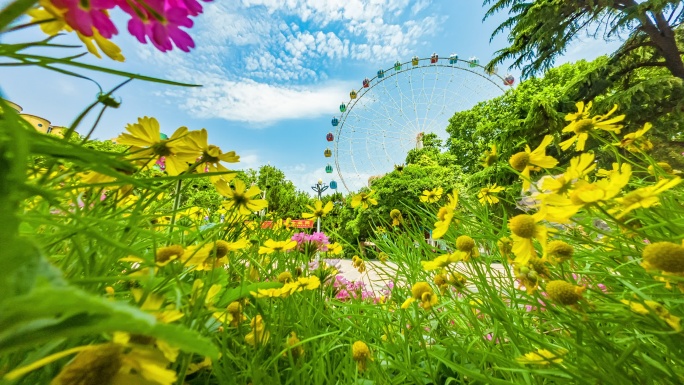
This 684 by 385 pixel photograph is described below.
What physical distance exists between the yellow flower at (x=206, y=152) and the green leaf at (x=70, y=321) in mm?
299

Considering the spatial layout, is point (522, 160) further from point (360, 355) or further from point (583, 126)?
point (360, 355)

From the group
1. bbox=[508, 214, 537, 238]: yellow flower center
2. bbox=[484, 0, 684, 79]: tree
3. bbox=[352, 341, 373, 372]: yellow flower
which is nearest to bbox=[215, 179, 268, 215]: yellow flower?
bbox=[352, 341, 373, 372]: yellow flower

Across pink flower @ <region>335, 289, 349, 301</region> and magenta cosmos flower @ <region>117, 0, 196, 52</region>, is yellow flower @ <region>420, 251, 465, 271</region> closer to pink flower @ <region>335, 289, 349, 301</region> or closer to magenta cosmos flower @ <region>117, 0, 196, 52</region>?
magenta cosmos flower @ <region>117, 0, 196, 52</region>

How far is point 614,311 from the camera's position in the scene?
1.20 feet

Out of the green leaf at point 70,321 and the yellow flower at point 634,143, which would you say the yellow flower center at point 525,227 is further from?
the yellow flower at point 634,143

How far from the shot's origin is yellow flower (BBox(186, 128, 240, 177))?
383 mm

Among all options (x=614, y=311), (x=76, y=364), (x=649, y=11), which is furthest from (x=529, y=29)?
(x=76, y=364)

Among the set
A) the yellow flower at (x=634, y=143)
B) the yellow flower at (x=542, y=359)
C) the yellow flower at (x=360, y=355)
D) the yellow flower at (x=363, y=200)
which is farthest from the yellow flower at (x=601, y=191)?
the yellow flower at (x=363, y=200)

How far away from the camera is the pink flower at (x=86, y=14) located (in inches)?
8.1

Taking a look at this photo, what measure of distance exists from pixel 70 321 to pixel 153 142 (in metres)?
0.31

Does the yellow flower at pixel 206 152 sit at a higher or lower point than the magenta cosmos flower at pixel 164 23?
lower

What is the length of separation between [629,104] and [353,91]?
9789 millimetres

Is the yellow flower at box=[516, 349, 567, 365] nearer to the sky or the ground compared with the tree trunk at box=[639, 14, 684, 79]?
nearer to the ground

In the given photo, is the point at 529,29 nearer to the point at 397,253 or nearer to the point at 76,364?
the point at 397,253
